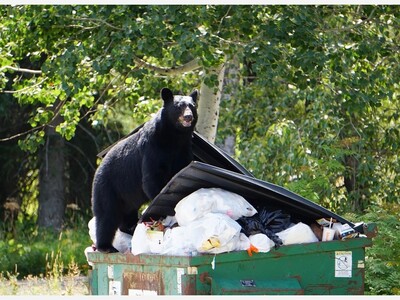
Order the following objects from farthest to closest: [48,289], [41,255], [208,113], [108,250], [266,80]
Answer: [41,255] → [208,113] → [48,289] → [266,80] → [108,250]

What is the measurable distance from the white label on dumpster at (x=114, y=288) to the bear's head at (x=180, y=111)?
1.31 m

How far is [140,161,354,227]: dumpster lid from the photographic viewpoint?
5.92 m

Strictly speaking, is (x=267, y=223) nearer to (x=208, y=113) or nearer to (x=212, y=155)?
(x=212, y=155)

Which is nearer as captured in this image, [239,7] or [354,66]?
[239,7]

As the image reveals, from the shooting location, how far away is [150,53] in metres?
9.35

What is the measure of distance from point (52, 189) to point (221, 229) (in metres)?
12.8

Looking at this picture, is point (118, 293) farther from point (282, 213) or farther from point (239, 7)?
point (239, 7)

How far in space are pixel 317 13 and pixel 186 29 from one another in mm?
2104

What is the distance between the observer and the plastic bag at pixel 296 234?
6055mm

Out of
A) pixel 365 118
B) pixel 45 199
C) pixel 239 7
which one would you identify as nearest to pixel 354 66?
pixel 365 118

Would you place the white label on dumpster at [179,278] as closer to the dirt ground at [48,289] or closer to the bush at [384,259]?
the bush at [384,259]

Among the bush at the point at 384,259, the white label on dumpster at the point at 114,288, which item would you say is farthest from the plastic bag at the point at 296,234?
the bush at the point at 384,259

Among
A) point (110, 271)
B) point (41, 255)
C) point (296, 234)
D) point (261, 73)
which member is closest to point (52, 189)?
point (41, 255)

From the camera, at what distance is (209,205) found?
588 cm
